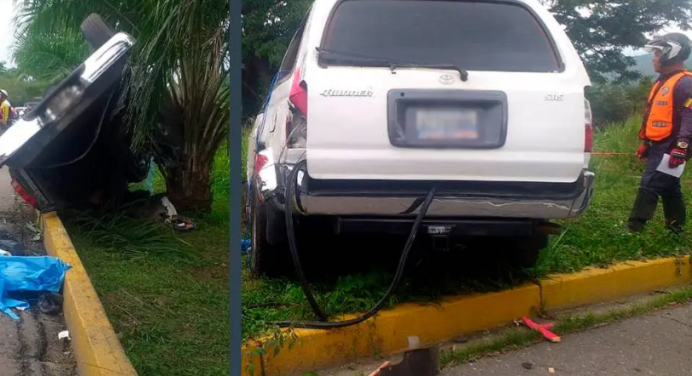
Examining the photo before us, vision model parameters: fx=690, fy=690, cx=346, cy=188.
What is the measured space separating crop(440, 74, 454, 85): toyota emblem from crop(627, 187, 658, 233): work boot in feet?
6.90

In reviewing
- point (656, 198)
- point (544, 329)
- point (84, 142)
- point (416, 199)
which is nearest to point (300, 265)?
point (416, 199)

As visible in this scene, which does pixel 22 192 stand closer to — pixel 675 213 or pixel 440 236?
pixel 440 236

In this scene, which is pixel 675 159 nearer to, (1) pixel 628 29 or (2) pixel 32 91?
(1) pixel 628 29

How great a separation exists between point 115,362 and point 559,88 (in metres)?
2.14

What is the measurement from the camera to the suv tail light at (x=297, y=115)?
2.77 meters

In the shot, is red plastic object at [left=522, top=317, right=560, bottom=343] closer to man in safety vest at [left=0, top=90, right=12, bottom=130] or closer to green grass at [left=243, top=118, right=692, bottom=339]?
green grass at [left=243, top=118, right=692, bottom=339]

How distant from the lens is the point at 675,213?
14.7ft

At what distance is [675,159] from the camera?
13.4ft

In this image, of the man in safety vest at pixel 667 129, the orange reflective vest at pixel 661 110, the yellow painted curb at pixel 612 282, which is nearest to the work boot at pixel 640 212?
the man in safety vest at pixel 667 129

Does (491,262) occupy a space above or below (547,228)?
below

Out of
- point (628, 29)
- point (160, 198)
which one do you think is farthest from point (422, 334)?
point (628, 29)

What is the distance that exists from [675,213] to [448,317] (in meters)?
1.98

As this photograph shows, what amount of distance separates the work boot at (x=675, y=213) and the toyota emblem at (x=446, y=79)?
2235mm

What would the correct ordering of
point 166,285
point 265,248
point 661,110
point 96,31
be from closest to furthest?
point 96,31
point 166,285
point 265,248
point 661,110
